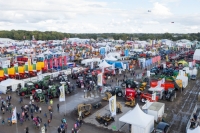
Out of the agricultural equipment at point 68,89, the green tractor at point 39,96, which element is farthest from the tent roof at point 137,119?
the agricultural equipment at point 68,89

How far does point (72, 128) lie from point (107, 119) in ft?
7.58

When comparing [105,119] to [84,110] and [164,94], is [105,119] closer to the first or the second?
[84,110]

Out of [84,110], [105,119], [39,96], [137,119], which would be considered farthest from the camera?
[39,96]

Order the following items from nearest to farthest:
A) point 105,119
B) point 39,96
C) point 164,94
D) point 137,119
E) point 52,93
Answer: point 137,119 < point 105,119 < point 39,96 < point 52,93 < point 164,94

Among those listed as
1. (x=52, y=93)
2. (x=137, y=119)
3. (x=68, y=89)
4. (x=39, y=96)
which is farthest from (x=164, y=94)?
(x=39, y=96)

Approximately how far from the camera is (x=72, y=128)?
12664 mm

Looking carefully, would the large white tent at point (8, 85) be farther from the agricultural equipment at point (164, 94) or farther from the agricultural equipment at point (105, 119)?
the agricultural equipment at point (164, 94)

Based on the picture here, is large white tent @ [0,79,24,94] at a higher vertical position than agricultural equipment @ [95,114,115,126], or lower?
higher

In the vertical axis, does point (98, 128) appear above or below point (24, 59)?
below

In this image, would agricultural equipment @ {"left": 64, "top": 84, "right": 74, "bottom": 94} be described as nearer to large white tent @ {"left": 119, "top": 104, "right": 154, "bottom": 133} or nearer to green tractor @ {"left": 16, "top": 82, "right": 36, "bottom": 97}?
green tractor @ {"left": 16, "top": 82, "right": 36, "bottom": 97}

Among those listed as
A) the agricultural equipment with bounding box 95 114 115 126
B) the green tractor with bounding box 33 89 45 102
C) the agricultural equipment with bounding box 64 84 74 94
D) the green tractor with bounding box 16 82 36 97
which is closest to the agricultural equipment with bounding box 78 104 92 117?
the agricultural equipment with bounding box 95 114 115 126

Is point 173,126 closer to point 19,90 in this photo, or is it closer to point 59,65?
point 19,90

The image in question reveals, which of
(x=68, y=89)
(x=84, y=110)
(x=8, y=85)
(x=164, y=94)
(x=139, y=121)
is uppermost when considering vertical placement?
(x=8, y=85)

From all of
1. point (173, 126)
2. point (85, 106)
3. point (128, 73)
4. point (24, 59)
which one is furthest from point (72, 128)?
point (24, 59)
